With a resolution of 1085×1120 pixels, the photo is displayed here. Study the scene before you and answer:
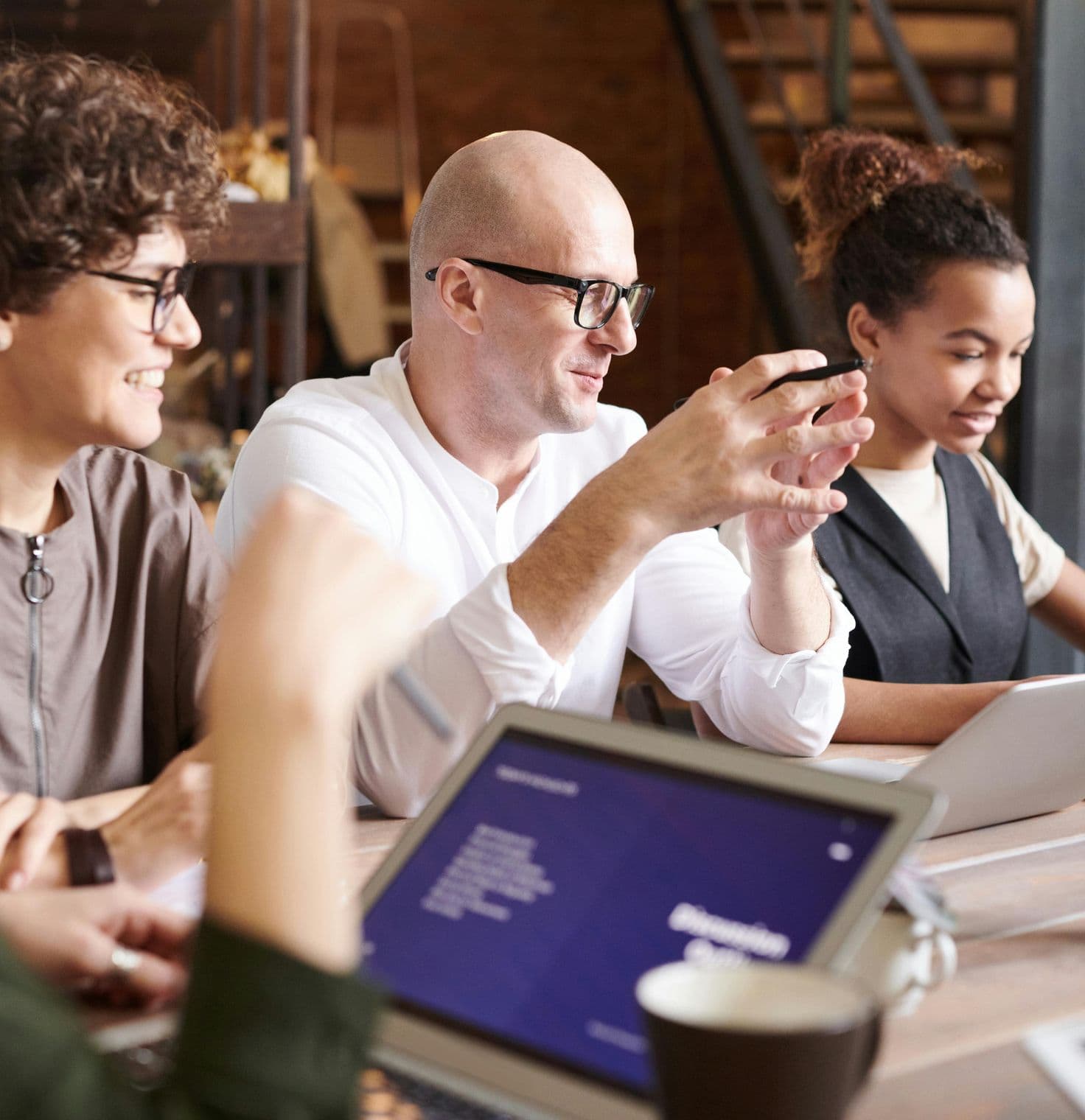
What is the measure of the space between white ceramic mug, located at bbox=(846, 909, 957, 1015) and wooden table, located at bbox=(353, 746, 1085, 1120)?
10 millimetres

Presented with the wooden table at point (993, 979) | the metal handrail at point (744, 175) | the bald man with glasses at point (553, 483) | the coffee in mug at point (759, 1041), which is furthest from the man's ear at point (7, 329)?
the metal handrail at point (744, 175)

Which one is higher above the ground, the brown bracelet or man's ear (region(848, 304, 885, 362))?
man's ear (region(848, 304, 885, 362))

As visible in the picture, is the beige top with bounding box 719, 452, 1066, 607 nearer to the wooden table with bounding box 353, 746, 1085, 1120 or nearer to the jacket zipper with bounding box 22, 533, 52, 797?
the wooden table with bounding box 353, 746, 1085, 1120

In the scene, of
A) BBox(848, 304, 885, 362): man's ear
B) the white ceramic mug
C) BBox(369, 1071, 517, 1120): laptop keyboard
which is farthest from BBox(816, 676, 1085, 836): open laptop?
BBox(848, 304, 885, 362): man's ear

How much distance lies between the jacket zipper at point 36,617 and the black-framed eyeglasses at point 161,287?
22cm

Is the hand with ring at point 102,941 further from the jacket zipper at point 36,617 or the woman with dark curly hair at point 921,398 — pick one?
the woman with dark curly hair at point 921,398

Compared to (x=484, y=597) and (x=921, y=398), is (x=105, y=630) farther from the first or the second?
(x=921, y=398)

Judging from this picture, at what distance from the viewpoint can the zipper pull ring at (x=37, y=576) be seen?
1.23m

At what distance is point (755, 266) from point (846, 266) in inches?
57.3

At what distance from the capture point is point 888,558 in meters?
2.08

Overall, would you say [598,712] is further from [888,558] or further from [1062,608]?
[1062,608]

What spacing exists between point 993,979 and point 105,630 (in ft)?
2.72

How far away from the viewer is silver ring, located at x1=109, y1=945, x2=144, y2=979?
2.60ft

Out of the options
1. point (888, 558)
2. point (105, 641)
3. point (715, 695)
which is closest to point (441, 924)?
point (105, 641)
